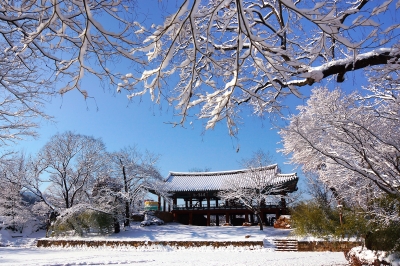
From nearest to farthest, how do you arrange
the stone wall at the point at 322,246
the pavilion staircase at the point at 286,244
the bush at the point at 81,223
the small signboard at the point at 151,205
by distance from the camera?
the stone wall at the point at 322,246
the pavilion staircase at the point at 286,244
the bush at the point at 81,223
the small signboard at the point at 151,205

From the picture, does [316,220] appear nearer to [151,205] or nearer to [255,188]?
[255,188]

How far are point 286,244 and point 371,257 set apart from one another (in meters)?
8.15

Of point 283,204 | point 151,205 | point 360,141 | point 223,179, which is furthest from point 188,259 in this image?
point 151,205

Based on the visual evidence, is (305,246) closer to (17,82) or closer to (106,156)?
(17,82)

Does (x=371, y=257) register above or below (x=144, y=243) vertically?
above

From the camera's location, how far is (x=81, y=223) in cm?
1936

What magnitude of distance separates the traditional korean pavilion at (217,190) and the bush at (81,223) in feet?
23.7

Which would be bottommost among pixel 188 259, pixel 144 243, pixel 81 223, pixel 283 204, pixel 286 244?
pixel 286 244

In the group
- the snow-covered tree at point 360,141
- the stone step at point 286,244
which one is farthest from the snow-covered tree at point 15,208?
the snow-covered tree at point 360,141

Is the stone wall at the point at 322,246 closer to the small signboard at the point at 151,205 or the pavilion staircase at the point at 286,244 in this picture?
the pavilion staircase at the point at 286,244

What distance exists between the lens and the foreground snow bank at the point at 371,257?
709 cm

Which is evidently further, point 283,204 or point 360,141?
point 283,204

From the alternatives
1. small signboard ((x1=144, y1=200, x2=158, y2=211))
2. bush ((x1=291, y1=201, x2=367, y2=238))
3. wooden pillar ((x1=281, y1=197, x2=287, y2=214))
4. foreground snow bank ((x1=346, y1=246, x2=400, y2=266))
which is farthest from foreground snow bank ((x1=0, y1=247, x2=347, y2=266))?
small signboard ((x1=144, y1=200, x2=158, y2=211))

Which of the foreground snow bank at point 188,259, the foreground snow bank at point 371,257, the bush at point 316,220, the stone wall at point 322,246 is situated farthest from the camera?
the stone wall at point 322,246
